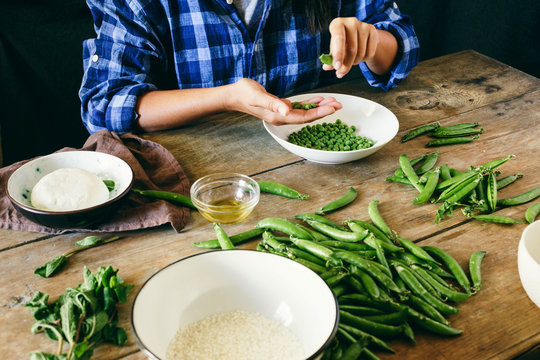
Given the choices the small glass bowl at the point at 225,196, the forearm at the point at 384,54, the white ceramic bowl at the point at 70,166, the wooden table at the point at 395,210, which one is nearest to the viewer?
the wooden table at the point at 395,210

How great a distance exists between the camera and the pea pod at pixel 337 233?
1.18 meters

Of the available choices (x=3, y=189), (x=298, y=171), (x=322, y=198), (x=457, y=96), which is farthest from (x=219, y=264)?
(x=457, y=96)

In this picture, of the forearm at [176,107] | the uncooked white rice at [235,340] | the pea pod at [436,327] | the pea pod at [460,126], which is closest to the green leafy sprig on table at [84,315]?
the uncooked white rice at [235,340]

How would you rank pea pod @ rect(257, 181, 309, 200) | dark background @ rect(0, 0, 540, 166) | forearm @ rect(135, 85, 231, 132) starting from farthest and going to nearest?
dark background @ rect(0, 0, 540, 166) → forearm @ rect(135, 85, 231, 132) → pea pod @ rect(257, 181, 309, 200)

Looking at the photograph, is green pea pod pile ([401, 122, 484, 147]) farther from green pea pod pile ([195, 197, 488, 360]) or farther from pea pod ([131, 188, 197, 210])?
pea pod ([131, 188, 197, 210])

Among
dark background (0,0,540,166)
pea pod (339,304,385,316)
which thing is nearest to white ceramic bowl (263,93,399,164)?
pea pod (339,304,385,316)

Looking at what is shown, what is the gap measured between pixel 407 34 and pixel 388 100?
0.32 meters

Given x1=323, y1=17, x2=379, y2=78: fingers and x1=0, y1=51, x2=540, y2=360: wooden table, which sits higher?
x1=323, y1=17, x2=379, y2=78: fingers

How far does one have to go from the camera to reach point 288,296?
0.95m

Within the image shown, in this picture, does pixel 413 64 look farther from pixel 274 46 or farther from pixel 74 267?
pixel 74 267

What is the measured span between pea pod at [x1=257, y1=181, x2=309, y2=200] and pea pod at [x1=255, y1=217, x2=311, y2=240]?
16 centimetres

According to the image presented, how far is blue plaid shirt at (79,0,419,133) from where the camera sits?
1748 mm

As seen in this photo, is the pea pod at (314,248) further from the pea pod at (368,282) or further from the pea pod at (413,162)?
the pea pod at (413,162)

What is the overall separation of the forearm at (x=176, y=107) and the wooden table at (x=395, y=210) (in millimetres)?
51
